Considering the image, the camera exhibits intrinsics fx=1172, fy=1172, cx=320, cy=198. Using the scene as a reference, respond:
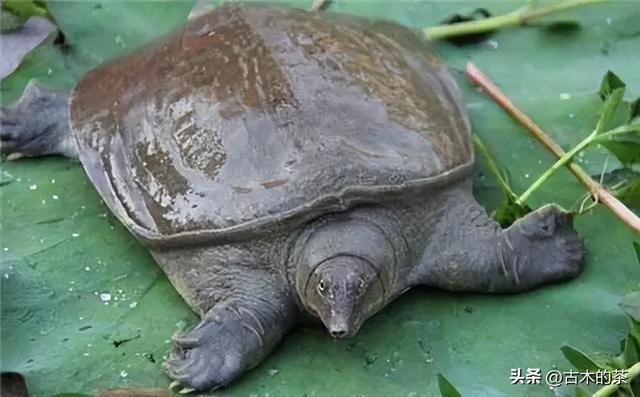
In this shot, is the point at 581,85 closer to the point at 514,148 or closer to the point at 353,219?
the point at 514,148

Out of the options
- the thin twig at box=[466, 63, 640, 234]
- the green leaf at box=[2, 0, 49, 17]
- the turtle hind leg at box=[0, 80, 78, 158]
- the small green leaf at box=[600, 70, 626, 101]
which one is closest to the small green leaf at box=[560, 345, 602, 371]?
the thin twig at box=[466, 63, 640, 234]

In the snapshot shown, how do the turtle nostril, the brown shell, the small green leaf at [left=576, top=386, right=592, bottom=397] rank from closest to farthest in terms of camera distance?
the small green leaf at [left=576, top=386, right=592, bottom=397], the turtle nostril, the brown shell

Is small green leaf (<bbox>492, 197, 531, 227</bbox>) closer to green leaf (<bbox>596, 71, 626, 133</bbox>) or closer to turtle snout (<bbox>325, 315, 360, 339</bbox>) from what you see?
green leaf (<bbox>596, 71, 626, 133</bbox>)

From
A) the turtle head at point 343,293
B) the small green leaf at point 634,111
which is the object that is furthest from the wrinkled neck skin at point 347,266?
the small green leaf at point 634,111

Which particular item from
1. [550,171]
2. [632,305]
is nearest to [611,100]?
[550,171]

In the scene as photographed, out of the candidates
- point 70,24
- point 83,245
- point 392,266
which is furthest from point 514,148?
point 70,24

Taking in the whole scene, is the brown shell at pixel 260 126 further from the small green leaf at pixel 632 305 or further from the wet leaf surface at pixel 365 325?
the small green leaf at pixel 632 305
